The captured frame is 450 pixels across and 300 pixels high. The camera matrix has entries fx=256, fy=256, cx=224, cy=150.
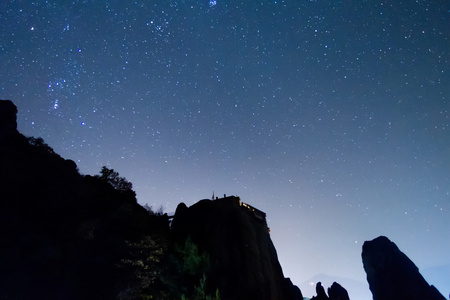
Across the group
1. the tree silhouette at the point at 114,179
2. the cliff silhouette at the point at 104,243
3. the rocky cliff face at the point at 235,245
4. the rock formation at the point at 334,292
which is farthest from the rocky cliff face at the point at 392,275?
the tree silhouette at the point at 114,179

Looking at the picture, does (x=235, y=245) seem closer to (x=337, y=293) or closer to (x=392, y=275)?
(x=337, y=293)

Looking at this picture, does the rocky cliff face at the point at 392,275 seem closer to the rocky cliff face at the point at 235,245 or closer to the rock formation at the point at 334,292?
the rock formation at the point at 334,292

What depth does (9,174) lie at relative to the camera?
2359cm

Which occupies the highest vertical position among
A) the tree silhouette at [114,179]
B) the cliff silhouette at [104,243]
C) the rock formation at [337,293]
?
the tree silhouette at [114,179]

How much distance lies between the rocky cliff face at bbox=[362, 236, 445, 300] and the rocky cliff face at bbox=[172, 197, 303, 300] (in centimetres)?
4809

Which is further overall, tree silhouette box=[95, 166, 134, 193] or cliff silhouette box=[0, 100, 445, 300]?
tree silhouette box=[95, 166, 134, 193]

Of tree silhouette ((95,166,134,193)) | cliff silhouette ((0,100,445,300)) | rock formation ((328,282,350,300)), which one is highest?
tree silhouette ((95,166,134,193))

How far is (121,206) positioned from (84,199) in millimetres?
3649

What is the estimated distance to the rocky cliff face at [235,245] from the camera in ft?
82.9

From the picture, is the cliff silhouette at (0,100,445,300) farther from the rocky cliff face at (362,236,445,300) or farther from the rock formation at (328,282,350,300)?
the rocky cliff face at (362,236,445,300)

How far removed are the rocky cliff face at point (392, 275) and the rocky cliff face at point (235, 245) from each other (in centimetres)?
4809

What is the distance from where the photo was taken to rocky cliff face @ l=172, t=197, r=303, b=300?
25.3 metres

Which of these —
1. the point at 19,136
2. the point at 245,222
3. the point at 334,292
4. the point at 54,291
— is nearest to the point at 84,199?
the point at 54,291

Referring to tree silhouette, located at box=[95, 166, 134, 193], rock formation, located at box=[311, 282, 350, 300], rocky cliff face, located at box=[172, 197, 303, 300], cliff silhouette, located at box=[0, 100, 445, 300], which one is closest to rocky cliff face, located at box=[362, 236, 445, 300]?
rock formation, located at box=[311, 282, 350, 300]
